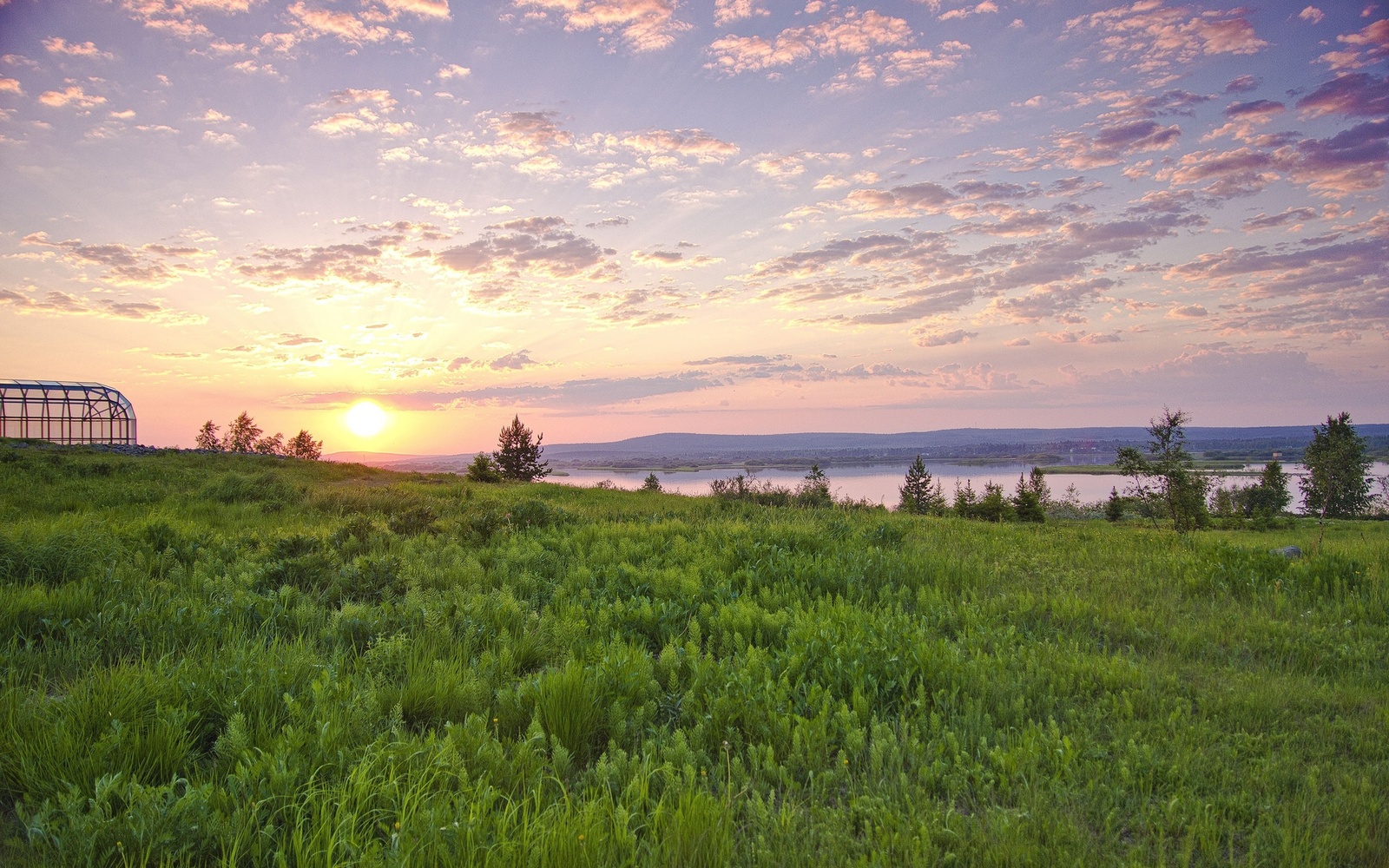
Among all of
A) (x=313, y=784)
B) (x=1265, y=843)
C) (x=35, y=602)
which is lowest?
(x=1265, y=843)

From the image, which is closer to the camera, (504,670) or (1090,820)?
(1090,820)

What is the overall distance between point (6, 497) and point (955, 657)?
16.5 m

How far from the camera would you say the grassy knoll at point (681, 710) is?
9.40ft

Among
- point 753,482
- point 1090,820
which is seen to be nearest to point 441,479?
point 753,482

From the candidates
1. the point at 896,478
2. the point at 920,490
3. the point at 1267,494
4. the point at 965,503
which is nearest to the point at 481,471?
the point at 965,503

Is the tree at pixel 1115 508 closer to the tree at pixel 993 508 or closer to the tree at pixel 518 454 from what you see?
the tree at pixel 993 508

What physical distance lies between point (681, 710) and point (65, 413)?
185ft

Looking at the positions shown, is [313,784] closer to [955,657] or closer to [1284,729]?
[955,657]

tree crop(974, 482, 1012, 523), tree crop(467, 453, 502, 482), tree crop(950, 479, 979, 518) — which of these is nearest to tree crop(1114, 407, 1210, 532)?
tree crop(974, 482, 1012, 523)

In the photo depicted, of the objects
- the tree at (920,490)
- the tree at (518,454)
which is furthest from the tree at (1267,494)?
the tree at (518,454)

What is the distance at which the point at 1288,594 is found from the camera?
7.15 m

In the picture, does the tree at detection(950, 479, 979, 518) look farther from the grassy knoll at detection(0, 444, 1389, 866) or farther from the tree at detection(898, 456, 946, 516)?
the grassy knoll at detection(0, 444, 1389, 866)

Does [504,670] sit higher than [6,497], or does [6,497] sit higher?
[6,497]

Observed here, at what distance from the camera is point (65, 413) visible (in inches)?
1673
